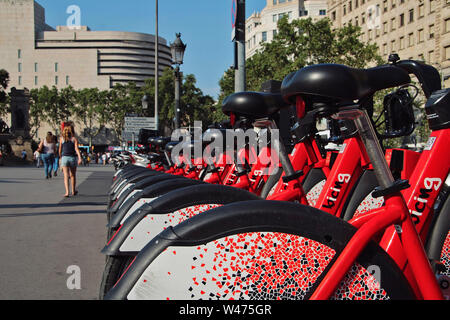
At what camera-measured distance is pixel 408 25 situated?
50844 millimetres

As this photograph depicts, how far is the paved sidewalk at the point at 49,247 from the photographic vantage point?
406 cm

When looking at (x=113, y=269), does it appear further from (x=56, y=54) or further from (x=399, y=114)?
(x=56, y=54)

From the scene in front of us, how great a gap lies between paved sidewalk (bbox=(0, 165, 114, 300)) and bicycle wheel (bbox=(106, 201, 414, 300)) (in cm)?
240

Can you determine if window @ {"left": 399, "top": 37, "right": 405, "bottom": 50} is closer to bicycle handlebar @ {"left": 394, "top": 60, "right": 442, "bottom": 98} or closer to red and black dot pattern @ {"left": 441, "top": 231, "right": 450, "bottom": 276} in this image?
bicycle handlebar @ {"left": 394, "top": 60, "right": 442, "bottom": 98}

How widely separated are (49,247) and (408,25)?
51187 millimetres

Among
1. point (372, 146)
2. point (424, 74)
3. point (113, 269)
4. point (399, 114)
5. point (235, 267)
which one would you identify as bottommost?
point (113, 269)

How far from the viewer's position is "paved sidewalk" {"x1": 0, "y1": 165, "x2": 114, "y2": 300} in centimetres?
406

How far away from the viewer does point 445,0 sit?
1676 inches

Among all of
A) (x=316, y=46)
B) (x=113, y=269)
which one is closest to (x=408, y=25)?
(x=316, y=46)

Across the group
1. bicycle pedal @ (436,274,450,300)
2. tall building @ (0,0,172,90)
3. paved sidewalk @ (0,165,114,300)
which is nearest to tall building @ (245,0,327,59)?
tall building @ (0,0,172,90)

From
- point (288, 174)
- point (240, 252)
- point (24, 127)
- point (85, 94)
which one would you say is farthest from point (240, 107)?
point (85, 94)

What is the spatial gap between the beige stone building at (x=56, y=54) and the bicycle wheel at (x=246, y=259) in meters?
120
